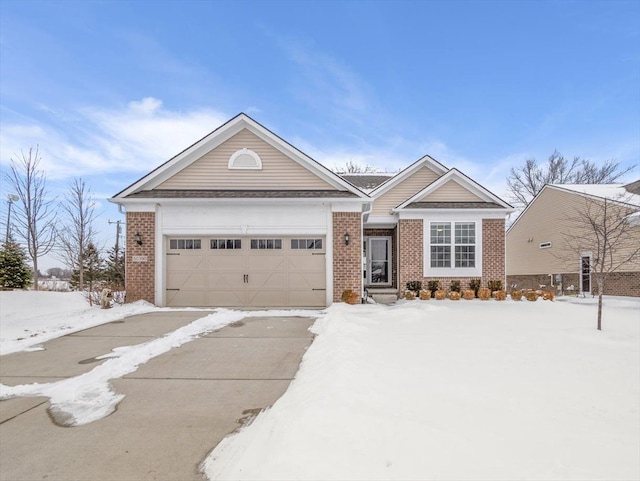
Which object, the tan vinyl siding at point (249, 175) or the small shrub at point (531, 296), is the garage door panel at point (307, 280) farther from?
the small shrub at point (531, 296)

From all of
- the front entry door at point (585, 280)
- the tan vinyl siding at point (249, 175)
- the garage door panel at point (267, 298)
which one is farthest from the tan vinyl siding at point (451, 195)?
the front entry door at point (585, 280)

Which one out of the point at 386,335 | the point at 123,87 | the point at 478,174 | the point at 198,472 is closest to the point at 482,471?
the point at 198,472

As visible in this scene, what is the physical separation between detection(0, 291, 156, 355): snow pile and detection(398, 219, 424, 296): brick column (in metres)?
9.35

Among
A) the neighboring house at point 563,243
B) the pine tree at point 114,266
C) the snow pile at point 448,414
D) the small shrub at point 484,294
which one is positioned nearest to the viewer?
the snow pile at point 448,414

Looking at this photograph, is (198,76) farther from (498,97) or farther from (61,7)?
(498,97)

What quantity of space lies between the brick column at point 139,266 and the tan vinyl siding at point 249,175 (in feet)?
6.23

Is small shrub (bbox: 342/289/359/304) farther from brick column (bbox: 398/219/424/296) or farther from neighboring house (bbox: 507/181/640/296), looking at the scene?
neighboring house (bbox: 507/181/640/296)

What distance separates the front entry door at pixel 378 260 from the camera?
15.2 m

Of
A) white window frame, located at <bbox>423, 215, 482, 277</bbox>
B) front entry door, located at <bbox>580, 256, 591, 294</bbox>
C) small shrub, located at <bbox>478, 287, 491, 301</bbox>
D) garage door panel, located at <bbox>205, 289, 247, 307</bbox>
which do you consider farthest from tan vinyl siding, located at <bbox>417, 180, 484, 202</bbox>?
front entry door, located at <bbox>580, 256, 591, 294</bbox>

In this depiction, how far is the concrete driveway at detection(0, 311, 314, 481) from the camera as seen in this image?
271 cm

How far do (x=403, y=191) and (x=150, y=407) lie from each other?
13.4 meters

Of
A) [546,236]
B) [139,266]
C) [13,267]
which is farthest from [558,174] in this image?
[13,267]

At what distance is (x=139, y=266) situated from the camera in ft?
35.2

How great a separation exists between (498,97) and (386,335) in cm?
1855
